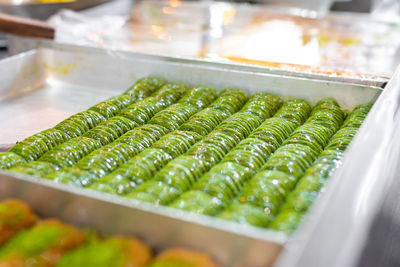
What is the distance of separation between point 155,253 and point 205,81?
2267mm

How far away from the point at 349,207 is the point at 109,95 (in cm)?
290

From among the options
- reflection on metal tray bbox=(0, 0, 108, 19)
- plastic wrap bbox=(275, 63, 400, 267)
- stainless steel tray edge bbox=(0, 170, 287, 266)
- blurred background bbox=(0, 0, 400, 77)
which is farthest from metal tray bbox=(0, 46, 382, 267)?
reflection on metal tray bbox=(0, 0, 108, 19)

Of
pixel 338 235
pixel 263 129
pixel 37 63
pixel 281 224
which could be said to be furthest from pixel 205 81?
pixel 338 235

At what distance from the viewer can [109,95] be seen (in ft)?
Answer: 13.6

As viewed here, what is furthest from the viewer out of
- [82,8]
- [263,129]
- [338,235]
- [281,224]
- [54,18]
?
[82,8]

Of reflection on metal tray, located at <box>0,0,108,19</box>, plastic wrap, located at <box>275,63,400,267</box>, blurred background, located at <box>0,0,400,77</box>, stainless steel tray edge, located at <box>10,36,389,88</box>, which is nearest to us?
plastic wrap, located at <box>275,63,400,267</box>

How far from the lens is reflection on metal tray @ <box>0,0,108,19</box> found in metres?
6.39

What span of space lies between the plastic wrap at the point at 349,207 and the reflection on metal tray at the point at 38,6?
567cm

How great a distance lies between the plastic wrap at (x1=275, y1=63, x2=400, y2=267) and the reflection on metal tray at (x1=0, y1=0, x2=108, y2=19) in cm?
567

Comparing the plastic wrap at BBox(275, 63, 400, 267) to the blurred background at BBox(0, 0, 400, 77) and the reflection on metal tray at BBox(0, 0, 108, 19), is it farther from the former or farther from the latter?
the reflection on metal tray at BBox(0, 0, 108, 19)

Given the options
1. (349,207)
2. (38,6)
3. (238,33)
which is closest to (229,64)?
(238,33)

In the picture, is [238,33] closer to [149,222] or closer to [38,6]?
[38,6]

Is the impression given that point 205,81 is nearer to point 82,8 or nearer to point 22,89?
point 22,89

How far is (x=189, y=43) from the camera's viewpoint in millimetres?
5062
